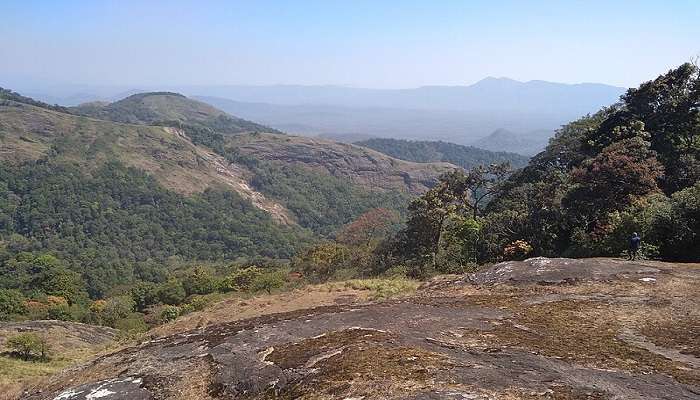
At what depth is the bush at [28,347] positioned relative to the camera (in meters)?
23.7

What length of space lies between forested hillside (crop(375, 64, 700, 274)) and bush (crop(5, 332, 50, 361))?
19636 mm

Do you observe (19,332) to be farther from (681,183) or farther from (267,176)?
(267,176)

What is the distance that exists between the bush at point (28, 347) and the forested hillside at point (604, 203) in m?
19.6

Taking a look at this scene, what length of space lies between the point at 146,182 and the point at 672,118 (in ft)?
498

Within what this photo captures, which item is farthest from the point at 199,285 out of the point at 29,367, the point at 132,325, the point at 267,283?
the point at 29,367

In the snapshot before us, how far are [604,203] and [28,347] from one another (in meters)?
28.4

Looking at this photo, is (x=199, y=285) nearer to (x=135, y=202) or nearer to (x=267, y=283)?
(x=267, y=283)

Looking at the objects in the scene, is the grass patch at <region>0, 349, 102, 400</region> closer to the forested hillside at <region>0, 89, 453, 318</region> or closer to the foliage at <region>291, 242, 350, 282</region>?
the foliage at <region>291, 242, 350, 282</region>

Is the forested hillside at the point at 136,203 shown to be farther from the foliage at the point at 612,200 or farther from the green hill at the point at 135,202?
the foliage at the point at 612,200

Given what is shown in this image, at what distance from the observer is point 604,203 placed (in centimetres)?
2466

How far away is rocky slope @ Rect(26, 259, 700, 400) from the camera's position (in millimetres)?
8016

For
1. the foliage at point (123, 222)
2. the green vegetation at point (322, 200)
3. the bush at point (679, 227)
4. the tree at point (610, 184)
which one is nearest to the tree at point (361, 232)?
the tree at point (610, 184)

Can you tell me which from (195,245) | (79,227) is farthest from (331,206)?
(79,227)

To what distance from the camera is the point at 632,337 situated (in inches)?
392
